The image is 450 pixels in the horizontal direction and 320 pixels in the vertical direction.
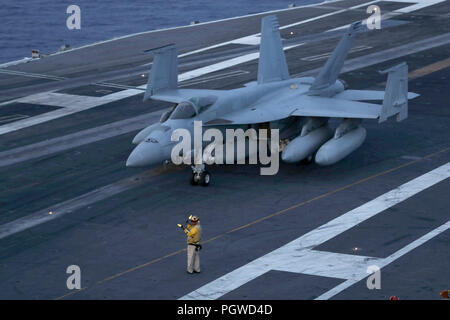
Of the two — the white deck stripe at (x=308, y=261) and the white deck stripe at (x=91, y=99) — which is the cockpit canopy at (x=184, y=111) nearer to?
the white deck stripe at (x=308, y=261)

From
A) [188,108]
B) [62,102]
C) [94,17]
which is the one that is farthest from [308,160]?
[94,17]

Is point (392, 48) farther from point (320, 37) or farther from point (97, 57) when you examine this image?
point (97, 57)

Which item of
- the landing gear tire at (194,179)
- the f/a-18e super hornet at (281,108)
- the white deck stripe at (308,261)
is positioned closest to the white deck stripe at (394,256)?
the white deck stripe at (308,261)

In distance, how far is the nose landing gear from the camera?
34.4m

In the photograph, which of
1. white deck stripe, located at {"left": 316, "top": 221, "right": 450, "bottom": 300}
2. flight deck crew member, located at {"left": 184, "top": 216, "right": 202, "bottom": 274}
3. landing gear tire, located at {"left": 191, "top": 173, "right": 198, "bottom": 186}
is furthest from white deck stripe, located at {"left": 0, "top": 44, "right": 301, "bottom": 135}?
white deck stripe, located at {"left": 316, "top": 221, "right": 450, "bottom": 300}

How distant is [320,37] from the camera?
66.9m

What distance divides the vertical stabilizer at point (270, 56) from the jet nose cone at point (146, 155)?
8780 mm

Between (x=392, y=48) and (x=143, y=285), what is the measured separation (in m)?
41.1

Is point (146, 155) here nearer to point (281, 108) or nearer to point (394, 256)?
point (281, 108)

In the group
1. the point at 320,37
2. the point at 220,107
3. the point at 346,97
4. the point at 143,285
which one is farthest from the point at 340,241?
the point at 320,37

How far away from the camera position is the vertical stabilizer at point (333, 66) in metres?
39.4

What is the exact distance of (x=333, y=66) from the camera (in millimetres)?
39906

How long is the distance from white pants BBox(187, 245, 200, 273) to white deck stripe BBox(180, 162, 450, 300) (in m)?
0.81

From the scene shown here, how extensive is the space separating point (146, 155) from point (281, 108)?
22.9 feet
